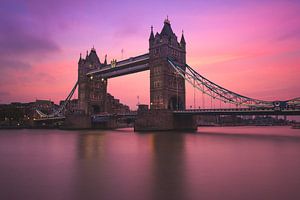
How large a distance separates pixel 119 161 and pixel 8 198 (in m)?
7.32

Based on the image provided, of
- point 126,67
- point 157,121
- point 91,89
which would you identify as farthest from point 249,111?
point 91,89

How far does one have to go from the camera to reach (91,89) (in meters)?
70.6

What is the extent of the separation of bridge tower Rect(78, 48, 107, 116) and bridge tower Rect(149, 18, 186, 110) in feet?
81.4

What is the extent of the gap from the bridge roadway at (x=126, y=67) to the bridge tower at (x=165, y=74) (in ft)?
9.62

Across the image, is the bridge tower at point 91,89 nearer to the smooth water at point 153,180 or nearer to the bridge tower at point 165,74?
the bridge tower at point 165,74

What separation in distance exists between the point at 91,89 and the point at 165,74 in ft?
93.7

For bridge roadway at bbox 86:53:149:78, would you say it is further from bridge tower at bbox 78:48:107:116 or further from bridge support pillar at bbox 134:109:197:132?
bridge support pillar at bbox 134:109:197:132

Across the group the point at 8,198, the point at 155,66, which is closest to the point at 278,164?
the point at 8,198

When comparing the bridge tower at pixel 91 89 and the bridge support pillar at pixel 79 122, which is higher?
the bridge tower at pixel 91 89

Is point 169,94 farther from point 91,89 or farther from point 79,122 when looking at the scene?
point 91,89

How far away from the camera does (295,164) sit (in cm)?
1342

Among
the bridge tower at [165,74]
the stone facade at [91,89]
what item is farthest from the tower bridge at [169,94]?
the stone facade at [91,89]

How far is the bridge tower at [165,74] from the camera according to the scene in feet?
159

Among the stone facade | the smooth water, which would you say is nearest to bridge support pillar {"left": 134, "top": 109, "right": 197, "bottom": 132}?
the stone facade
